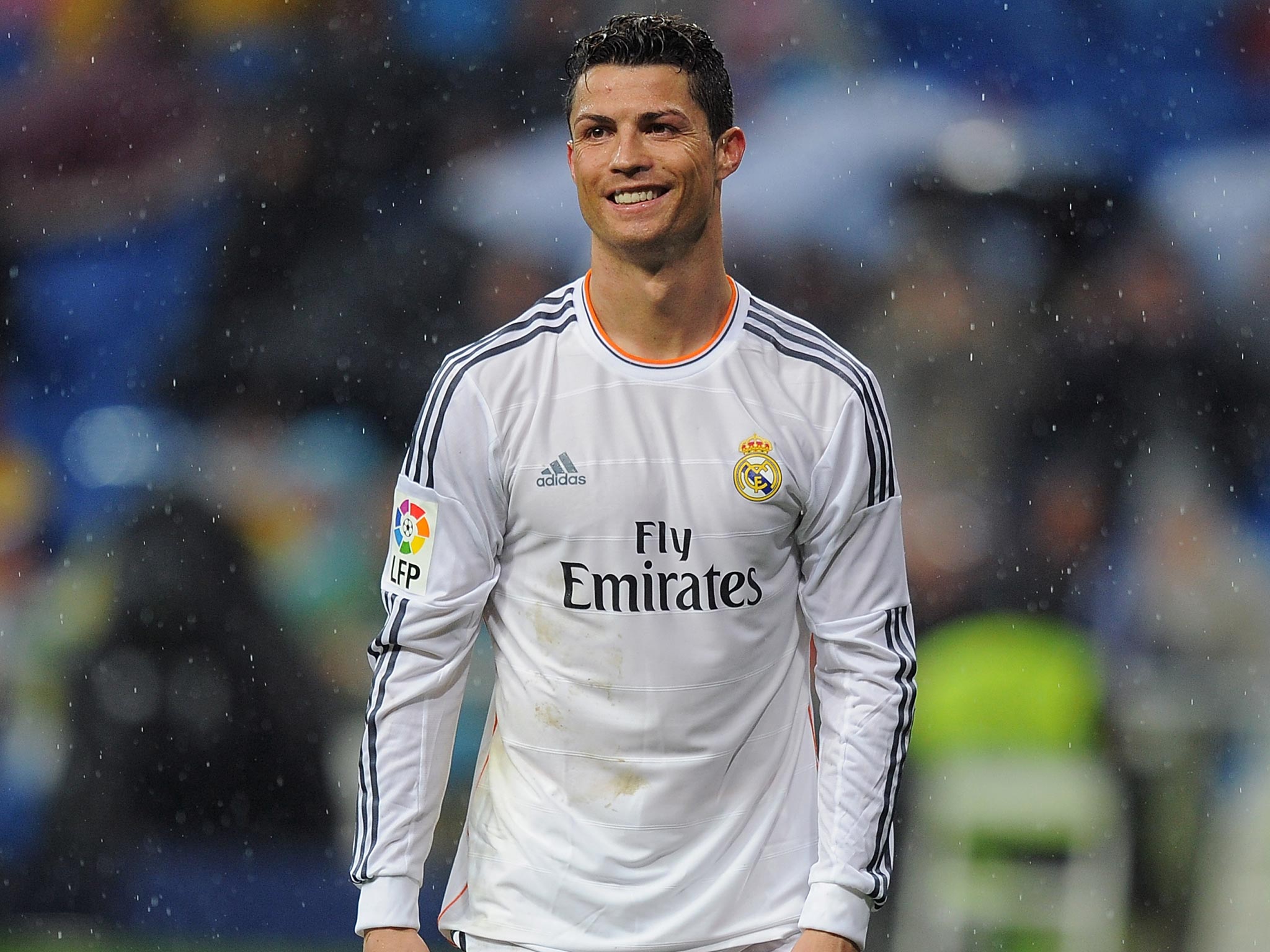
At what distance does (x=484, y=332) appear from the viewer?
12.7ft

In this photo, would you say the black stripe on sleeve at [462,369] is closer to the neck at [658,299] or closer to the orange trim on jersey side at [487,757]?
the neck at [658,299]

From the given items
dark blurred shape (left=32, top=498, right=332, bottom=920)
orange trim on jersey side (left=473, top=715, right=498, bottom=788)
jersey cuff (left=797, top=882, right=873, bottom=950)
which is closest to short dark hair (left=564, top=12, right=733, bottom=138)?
orange trim on jersey side (left=473, top=715, right=498, bottom=788)

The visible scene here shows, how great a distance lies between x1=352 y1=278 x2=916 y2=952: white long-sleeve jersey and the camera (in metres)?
1.79

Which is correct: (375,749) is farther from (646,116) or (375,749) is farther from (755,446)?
(646,116)

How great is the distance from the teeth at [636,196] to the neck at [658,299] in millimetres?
69

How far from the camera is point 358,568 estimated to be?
12.6 ft

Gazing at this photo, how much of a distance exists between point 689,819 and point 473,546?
1.32 ft

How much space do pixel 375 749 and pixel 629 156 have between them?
746mm

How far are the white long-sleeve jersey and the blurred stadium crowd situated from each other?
6.32ft

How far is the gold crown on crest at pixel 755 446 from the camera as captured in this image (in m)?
1.81

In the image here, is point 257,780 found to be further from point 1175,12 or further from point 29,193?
point 1175,12

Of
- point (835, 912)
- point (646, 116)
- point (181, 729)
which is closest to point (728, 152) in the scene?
point (646, 116)

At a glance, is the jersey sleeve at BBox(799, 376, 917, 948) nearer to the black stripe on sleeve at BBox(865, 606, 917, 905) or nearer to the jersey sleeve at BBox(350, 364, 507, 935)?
the black stripe on sleeve at BBox(865, 606, 917, 905)

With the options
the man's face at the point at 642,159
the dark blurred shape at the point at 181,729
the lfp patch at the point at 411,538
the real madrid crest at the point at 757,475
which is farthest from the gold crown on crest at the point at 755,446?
the dark blurred shape at the point at 181,729
